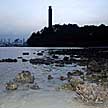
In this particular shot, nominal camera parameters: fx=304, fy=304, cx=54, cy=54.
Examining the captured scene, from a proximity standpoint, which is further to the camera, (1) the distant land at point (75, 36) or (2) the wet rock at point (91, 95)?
(1) the distant land at point (75, 36)

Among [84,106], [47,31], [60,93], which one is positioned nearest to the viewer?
[84,106]

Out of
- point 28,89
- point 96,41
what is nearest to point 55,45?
point 96,41

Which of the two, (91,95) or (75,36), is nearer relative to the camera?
(91,95)

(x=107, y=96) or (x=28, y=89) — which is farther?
(x=28, y=89)

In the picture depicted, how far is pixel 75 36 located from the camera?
16225cm

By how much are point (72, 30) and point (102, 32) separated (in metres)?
26.2

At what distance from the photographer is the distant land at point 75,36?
14848 cm

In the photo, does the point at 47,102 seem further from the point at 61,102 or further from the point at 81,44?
the point at 81,44

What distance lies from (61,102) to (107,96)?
2399 mm

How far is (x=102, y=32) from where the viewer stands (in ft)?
489

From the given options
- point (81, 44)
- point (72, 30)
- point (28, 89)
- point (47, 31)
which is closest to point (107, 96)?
point (28, 89)

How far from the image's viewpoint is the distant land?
148475 mm

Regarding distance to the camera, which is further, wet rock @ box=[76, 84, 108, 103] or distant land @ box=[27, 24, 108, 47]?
distant land @ box=[27, 24, 108, 47]

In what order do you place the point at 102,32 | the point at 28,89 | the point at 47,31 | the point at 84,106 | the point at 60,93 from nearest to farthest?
the point at 84,106
the point at 60,93
the point at 28,89
the point at 102,32
the point at 47,31
